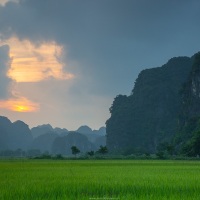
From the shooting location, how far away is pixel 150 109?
A: 134 m

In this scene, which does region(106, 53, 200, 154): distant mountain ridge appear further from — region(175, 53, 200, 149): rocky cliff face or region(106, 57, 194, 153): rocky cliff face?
region(175, 53, 200, 149): rocky cliff face

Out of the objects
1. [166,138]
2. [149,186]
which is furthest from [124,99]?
[149,186]

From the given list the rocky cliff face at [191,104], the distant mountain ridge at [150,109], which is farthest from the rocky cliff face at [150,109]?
the rocky cliff face at [191,104]

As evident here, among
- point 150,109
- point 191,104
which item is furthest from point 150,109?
point 191,104

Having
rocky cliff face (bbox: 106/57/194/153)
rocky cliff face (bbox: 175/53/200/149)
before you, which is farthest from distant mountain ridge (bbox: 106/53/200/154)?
rocky cliff face (bbox: 175/53/200/149)

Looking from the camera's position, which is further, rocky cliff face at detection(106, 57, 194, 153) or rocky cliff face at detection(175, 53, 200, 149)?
rocky cliff face at detection(106, 57, 194, 153)

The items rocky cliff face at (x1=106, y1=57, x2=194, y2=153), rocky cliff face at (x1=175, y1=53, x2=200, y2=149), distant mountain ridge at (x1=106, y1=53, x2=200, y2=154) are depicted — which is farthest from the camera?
rocky cliff face at (x1=106, y1=57, x2=194, y2=153)

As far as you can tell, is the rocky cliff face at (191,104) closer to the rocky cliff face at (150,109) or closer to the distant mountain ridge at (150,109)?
the distant mountain ridge at (150,109)

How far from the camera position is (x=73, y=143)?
200 metres

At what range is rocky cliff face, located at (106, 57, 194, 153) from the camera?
129 metres

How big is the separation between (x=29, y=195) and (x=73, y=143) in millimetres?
195106

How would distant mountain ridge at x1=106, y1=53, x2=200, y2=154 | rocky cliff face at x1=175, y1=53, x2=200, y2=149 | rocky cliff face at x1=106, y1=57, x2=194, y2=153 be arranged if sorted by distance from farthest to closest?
rocky cliff face at x1=106, y1=57, x2=194, y2=153, distant mountain ridge at x1=106, y1=53, x2=200, y2=154, rocky cliff face at x1=175, y1=53, x2=200, y2=149

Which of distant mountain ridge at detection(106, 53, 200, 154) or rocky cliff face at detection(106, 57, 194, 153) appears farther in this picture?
rocky cliff face at detection(106, 57, 194, 153)

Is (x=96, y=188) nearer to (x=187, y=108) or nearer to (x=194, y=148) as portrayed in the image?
(x=194, y=148)
